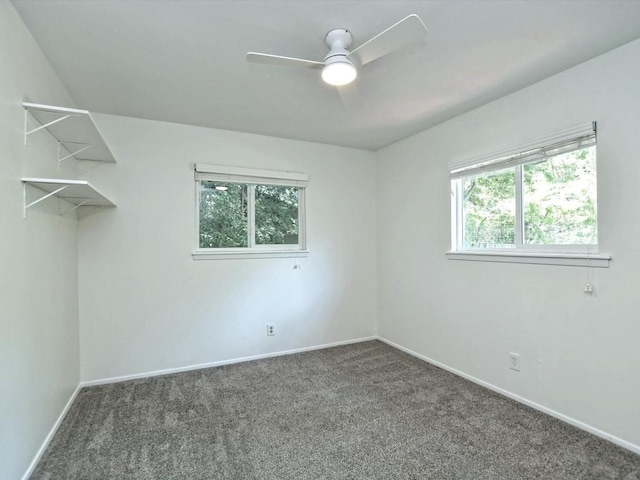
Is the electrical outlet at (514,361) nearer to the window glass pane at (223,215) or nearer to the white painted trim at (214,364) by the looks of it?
the white painted trim at (214,364)

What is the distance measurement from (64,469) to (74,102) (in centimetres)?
253

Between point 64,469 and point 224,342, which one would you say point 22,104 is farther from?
point 224,342

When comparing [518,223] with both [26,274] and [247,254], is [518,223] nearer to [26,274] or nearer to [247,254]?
[247,254]

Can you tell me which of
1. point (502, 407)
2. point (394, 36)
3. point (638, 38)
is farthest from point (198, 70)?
point (502, 407)

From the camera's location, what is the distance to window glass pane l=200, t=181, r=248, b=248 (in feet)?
11.3

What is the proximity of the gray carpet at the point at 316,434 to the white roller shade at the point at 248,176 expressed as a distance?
1.91 metres

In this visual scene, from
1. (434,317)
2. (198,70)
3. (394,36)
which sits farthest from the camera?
(434,317)

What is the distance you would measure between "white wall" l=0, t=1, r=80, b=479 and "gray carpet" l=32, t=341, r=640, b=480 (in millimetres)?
332

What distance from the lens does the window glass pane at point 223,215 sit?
3434 millimetres

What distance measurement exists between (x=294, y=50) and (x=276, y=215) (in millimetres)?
1988

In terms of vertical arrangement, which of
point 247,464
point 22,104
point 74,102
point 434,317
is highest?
point 74,102

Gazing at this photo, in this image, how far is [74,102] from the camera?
2.67m

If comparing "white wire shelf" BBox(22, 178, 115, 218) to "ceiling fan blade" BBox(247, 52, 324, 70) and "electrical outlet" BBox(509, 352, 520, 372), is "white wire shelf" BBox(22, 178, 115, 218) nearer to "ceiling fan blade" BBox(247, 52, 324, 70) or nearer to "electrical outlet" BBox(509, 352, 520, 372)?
"ceiling fan blade" BBox(247, 52, 324, 70)

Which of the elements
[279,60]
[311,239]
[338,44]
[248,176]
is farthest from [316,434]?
[248,176]
